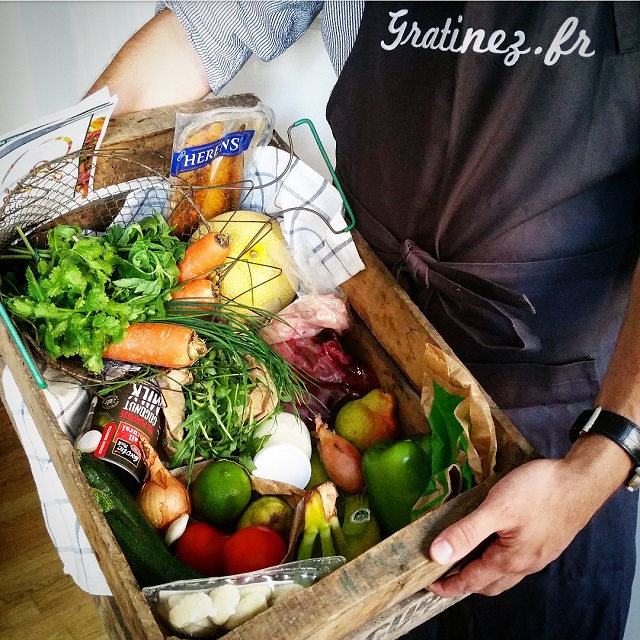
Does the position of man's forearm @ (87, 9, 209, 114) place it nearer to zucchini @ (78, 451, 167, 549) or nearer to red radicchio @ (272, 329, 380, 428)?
red radicchio @ (272, 329, 380, 428)

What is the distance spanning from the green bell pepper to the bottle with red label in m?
0.31

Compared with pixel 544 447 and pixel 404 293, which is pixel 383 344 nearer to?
pixel 404 293

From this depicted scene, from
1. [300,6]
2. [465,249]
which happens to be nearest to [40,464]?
[465,249]

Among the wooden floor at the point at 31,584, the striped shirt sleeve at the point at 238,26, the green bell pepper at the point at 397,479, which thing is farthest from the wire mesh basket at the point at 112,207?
the wooden floor at the point at 31,584

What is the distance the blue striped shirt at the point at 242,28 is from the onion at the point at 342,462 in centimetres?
61

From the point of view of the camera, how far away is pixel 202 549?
835 mm

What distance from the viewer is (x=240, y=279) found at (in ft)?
3.52

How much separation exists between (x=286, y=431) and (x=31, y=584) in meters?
0.79

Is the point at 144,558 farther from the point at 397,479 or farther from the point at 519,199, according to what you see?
the point at 519,199

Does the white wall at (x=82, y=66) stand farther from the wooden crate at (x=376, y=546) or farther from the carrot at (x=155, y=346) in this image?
the carrot at (x=155, y=346)

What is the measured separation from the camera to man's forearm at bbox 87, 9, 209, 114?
1126 millimetres

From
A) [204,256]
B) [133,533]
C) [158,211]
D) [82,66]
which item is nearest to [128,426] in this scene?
[133,533]

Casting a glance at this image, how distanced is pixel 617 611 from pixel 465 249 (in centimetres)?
66

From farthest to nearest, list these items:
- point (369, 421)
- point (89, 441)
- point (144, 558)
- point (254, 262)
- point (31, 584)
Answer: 1. point (31, 584)
2. point (254, 262)
3. point (369, 421)
4. point (89, 441)
5. point (144, 558)
